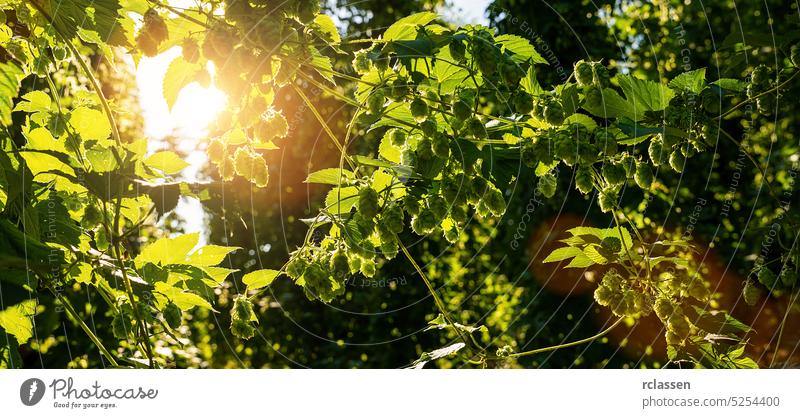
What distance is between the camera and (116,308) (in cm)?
119

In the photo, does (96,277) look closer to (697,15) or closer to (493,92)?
A: (493,92)

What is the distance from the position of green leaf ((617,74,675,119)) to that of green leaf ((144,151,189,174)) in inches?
27.7

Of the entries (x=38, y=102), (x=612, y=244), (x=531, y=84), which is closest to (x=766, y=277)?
(x=612, y=244)

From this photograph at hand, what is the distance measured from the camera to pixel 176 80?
0.99m

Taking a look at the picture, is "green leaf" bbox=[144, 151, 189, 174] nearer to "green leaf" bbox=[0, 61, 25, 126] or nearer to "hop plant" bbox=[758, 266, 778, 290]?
"green leaf" bbox=[0, 61, 25, 126]

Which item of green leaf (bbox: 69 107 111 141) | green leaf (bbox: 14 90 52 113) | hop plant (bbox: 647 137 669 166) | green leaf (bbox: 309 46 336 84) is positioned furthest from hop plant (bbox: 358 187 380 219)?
green leaf (bbox: 14 90 52 113)

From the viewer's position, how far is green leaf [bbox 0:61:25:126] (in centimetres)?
108

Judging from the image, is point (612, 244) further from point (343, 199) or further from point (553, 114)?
point (343, 199)

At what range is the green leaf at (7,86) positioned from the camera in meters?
1.08
